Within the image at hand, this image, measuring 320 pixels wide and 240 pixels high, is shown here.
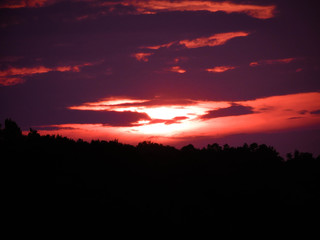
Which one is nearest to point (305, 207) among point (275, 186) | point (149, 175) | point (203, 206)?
point (275, 186)

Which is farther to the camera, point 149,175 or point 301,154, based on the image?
point 301,154

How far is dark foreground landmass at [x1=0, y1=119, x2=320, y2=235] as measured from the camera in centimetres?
2769

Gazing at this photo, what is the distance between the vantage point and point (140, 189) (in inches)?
1363

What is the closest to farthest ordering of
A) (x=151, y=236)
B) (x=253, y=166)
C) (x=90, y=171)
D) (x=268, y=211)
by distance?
(x=151, y=236)
(x=90, y=171)
(x=268, y=211)
(x=253, y=166)

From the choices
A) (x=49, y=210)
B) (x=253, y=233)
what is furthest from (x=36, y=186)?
(x=253, y=233)

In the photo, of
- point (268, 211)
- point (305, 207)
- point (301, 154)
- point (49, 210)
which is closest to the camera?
point (49, 210)

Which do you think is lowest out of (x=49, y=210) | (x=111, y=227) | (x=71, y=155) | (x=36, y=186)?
(x=111, y=227)

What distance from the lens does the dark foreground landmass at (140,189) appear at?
27688mm

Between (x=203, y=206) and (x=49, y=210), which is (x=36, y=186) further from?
(x=203, y=206)

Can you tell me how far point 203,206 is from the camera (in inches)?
1432

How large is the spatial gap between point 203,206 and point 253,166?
67.6 feet

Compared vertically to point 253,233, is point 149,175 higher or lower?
higher

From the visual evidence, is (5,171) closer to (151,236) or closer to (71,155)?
(71,155)

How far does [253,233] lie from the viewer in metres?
38.5
